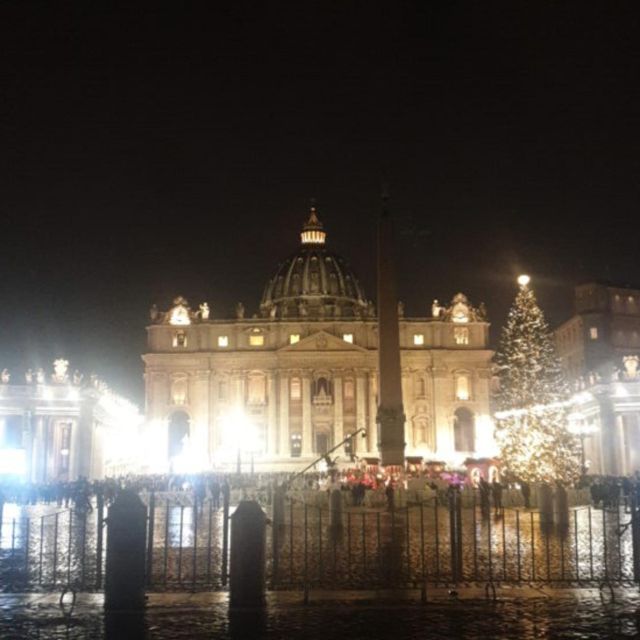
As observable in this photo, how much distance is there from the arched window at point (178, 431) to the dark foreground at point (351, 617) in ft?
278

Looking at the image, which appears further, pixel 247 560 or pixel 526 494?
pixel 526 494

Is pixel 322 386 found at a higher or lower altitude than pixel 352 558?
higher

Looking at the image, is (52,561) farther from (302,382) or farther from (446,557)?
(302,382)

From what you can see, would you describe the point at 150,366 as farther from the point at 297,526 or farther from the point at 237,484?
the point at 297,526

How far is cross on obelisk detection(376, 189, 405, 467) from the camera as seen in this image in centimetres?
3678

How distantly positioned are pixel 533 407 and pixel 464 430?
5496cm

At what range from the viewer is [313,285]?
4614 inches

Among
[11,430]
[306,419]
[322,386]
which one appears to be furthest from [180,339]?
[11,430]

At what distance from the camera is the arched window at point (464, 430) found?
315ft

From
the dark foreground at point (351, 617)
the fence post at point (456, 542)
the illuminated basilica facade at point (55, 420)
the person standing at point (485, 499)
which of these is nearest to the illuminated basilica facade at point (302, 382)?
the illuminated basilica facade at point (55, 420)

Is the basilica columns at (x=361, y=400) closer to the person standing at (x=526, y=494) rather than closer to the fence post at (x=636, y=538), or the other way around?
the person standing at (x=526, y=494)

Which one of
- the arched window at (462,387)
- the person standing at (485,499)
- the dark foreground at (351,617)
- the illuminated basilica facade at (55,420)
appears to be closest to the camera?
the dark foreground at (351,617)

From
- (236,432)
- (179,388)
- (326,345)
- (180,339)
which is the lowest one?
(236,432)

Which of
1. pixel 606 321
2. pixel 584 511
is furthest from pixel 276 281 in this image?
pixel 584 511
